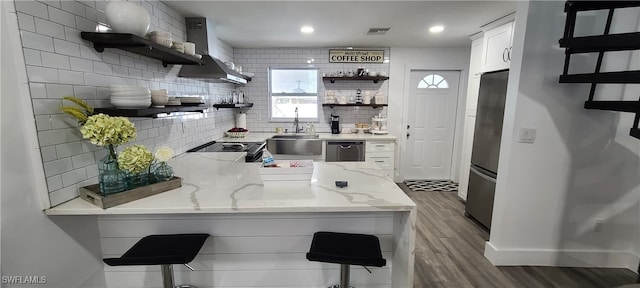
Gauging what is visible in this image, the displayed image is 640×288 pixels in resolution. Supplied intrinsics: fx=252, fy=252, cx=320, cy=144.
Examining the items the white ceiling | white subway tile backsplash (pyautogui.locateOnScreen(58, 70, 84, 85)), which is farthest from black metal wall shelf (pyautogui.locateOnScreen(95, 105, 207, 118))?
the white ceiling

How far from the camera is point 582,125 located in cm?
196

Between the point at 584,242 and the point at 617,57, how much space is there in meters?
1.49

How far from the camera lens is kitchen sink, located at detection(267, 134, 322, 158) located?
3781 mm

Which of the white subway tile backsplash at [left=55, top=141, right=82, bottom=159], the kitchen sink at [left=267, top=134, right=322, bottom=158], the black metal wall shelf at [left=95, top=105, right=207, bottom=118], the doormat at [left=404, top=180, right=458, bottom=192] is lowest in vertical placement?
the doormat at [left=404, top=180, right=458, bottom=192]

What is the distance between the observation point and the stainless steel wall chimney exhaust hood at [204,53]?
2514 mm

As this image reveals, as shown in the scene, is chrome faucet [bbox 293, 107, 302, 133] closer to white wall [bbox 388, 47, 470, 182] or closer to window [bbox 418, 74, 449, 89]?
white wall [bbox 388, 47, 470, 182]

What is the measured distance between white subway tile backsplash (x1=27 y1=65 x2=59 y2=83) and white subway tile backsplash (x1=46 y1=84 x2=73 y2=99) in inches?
1.1

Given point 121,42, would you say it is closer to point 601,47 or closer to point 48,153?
point 48,153

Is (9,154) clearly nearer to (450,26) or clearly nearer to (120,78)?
(120,78)

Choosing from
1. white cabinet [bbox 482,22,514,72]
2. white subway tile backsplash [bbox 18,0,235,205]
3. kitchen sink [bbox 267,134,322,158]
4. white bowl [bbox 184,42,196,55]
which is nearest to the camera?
white subway tile backsplash [bbox 18,0,235,205]

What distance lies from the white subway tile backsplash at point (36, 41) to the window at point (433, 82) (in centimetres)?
437

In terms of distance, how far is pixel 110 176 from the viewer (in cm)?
122

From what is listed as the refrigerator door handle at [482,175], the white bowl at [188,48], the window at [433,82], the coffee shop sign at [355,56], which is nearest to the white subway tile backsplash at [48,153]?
the white bowl at [188,48]

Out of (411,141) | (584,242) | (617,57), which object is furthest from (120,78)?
(411,141)
